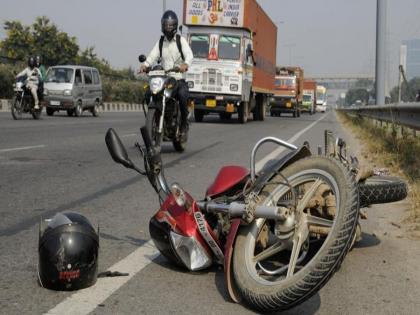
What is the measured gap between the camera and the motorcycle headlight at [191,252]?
138 inches

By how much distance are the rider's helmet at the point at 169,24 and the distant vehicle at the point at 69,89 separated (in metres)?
15.1

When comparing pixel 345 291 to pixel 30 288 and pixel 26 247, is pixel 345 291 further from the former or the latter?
pixel 26 247

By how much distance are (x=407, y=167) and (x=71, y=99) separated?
1802 cm

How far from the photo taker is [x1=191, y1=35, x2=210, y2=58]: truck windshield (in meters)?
22.0

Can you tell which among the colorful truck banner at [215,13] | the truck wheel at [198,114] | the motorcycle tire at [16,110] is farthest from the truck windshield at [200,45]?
the motorcycle tire at [16,110]

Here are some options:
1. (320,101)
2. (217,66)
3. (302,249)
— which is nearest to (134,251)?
(302,249)

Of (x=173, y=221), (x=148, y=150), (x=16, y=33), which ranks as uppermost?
(x=16, y=33)

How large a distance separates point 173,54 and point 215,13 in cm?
1224

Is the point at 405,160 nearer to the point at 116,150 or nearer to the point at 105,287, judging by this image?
the point at 116,150

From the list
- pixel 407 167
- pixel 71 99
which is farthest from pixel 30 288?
pixel 71 99

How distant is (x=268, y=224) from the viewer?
3.33 meters

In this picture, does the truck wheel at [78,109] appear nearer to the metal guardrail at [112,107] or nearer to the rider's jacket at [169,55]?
the metal guardrail at [112,107]

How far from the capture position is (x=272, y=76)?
33219 millimetres

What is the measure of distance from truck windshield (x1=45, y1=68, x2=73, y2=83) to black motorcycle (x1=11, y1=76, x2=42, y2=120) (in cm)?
412
